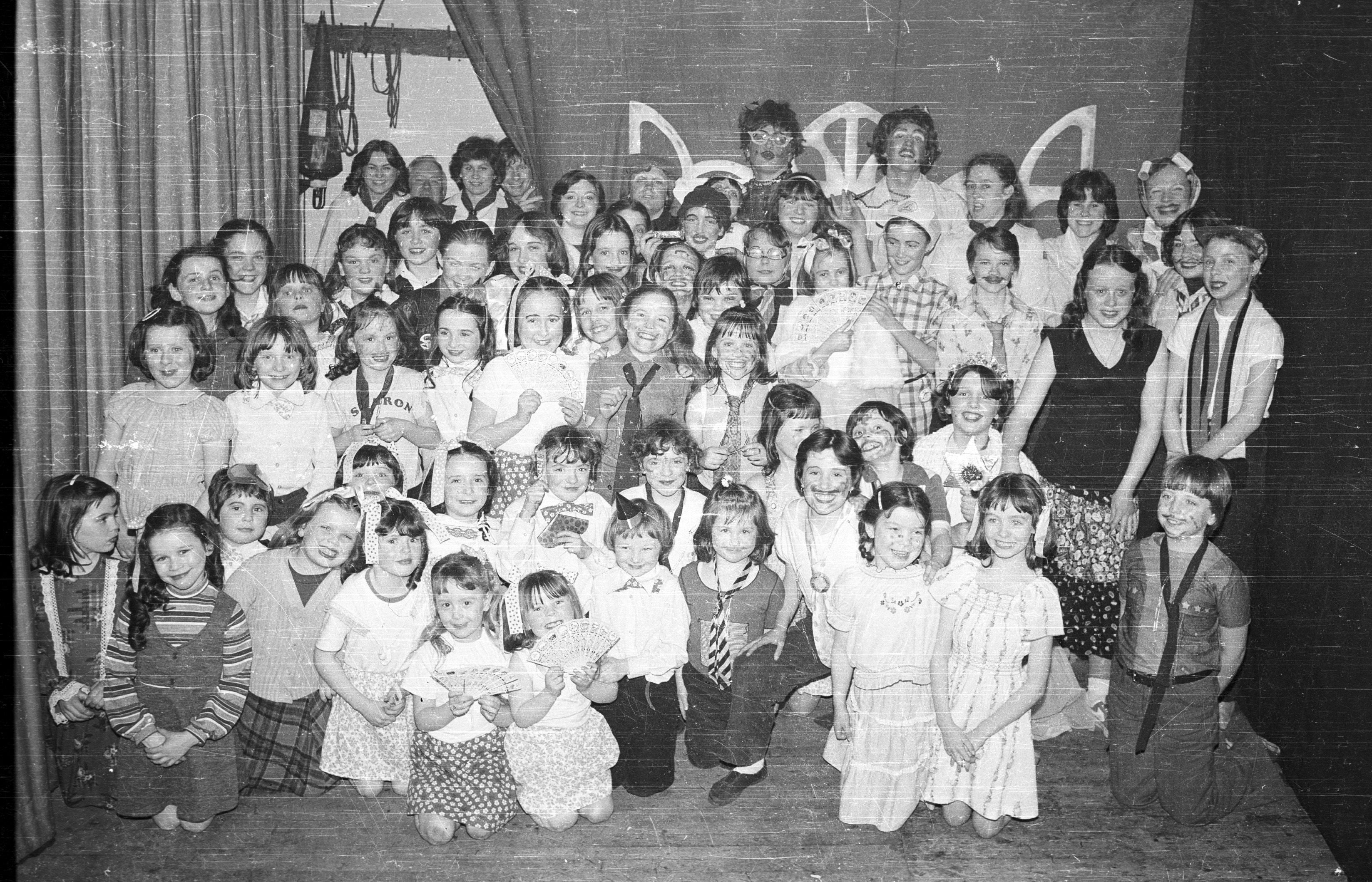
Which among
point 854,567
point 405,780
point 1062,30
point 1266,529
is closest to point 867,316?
point 854,567

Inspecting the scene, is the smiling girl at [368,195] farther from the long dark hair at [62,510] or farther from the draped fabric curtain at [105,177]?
the long dark hair at [62,510]

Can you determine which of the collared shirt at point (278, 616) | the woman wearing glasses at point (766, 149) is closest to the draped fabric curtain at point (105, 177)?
the collared shirt at point (278, 616)

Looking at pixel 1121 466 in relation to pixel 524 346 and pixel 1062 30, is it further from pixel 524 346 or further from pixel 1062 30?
pixel 524 346

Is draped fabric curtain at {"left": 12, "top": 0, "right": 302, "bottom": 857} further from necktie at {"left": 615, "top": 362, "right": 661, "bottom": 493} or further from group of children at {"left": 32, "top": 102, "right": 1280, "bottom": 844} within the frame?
necktie at {"left": 615, "top": 362, "right": 661, "bottom": 493}

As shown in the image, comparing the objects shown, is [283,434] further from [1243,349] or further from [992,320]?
[1243,349]

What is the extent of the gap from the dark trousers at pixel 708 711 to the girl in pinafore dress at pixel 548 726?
0.70 ft

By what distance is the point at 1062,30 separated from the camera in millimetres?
2328

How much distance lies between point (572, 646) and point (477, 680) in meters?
0.21

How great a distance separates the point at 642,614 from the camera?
96.0 inches

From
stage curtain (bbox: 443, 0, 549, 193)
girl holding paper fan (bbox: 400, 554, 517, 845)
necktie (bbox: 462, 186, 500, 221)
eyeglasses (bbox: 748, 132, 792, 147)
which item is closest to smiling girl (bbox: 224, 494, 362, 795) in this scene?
girl holding paper fan (bbox: 400, 554, 517, 845)

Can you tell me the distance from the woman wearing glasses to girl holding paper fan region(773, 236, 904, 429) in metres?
0.14

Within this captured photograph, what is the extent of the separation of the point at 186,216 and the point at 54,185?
246 millimetres

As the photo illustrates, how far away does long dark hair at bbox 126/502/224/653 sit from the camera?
2.38m

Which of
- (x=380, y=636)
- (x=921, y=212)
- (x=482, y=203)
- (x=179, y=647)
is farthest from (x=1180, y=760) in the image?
(x=179, y=647)
